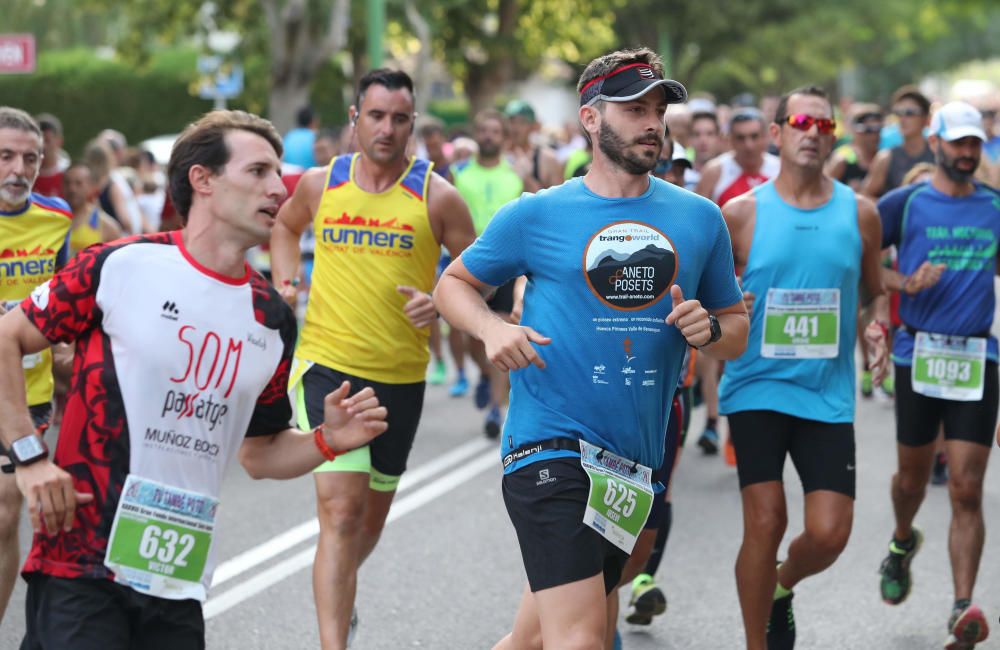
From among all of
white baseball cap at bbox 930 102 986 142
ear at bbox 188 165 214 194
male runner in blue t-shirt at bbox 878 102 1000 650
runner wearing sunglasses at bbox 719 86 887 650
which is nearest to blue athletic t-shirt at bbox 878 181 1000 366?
male runner in blue t-shirt at bbox 878 102 1000 650

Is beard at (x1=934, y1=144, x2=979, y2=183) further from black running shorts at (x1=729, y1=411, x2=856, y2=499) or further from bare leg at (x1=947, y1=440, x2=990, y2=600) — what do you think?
black running shorts at (x1=729, y1=411, x2=856, y2=499)

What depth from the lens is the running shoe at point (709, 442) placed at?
10812mm

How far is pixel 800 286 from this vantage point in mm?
6066

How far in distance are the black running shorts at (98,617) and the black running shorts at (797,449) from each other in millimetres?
2532

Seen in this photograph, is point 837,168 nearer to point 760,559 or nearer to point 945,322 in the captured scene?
point 945,322

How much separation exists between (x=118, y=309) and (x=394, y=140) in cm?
241

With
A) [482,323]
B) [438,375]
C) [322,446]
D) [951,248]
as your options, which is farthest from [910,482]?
[438,375]

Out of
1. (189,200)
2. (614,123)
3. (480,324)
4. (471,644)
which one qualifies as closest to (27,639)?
(189,200)

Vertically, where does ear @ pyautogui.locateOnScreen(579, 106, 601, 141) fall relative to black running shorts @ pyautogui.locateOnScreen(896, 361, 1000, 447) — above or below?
above

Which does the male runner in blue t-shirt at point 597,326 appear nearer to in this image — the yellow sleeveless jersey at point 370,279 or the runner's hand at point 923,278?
the yellow sleeveless jersey at point 370,279

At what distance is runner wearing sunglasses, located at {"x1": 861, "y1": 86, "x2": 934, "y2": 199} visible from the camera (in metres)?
11.7

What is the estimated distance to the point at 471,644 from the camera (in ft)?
21.5

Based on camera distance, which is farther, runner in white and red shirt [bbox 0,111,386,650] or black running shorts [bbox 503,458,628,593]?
black running shorts [bbox 503,458,628,593]

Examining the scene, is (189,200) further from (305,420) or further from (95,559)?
(305,420)
